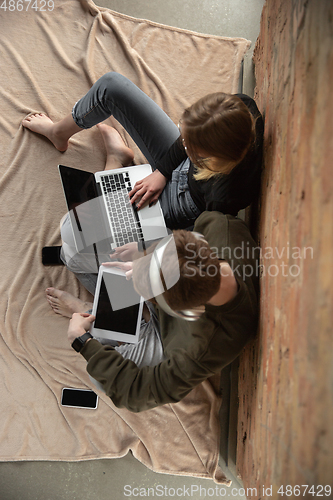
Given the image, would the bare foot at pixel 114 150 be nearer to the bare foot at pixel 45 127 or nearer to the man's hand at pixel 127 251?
the bare foot at pixel 45 127

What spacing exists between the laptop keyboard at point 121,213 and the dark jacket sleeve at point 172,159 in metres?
0.18

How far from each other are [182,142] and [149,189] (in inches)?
8.9

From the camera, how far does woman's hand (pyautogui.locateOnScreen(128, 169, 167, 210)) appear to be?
50.1 inches

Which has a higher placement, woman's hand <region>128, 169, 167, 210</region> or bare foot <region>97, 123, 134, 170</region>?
bare foot <region>97, 123, 134, 170</region>

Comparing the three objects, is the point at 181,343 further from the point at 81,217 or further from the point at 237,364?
the point at 81,217

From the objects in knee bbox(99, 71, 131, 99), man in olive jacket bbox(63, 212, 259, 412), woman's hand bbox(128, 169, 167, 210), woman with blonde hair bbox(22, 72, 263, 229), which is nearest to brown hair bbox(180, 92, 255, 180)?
woman with blonde hair bbox(22, 72, 263, 229)

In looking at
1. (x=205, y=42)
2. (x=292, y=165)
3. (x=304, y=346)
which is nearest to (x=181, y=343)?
(x=304, y=346)

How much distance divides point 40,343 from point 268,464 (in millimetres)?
1058

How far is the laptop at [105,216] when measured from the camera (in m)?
1.26

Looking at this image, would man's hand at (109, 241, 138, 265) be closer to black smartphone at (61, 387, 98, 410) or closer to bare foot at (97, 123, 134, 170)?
bare foot at (97, 123, 134, 170)

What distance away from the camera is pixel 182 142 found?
46.2 inches

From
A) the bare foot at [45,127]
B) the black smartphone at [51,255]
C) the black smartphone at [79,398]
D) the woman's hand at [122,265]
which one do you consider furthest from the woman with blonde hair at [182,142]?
the black smartphone at [79,398]

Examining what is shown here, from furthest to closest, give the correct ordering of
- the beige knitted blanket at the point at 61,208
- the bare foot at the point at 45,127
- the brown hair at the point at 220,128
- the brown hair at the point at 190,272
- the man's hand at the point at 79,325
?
the bare foot at the point at 45,127
the beige knitted blanket at the point at 61,208
the man's hand at the point at 79,325
the brown hair at the point at 220,128
the brown hair at the point at 190,272

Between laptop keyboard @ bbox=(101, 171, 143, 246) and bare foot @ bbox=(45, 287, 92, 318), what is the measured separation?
375 mm
